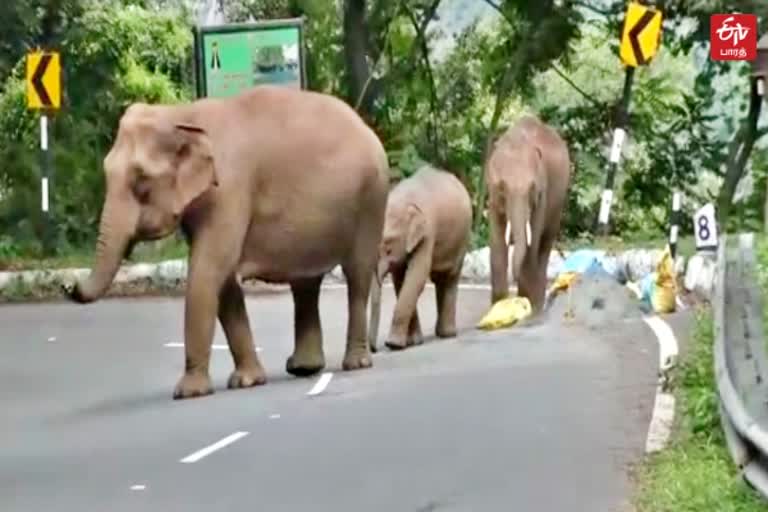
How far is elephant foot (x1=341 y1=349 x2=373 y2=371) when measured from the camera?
2042cm

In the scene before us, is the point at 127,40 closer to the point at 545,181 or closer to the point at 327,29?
the point at 327,29

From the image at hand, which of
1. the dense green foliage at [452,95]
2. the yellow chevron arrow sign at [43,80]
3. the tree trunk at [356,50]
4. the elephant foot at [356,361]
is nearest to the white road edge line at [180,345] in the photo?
the elephant foot at [356,361]

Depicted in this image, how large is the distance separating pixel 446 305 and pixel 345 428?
10035 mm

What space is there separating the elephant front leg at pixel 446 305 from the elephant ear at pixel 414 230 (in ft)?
2.95

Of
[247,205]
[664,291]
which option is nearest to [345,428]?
[247,205]

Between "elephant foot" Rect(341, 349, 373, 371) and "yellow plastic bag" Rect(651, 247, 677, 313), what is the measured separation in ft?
13.7

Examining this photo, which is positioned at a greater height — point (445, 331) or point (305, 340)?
point (305, 340)

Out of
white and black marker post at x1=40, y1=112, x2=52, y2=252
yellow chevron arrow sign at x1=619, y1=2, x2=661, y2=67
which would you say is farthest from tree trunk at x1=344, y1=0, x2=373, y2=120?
yellow chevron arrow sign at x1=619, y1=2, x2=661, y2=67

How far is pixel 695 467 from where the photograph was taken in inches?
481

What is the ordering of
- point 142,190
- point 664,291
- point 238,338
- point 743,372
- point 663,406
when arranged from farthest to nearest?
point 664,291 < point 238,338 < point 142,190 < point 663,406 < point 743,372

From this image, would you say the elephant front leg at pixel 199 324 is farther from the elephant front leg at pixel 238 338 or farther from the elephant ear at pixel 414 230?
the elephant ear at pixel 414 230

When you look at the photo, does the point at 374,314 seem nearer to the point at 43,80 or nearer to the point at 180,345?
the point at 180,345

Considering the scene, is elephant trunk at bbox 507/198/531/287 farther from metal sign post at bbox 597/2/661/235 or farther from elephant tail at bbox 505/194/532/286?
metal sign post at bbox 597/2/661/235

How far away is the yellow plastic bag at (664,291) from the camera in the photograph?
23.6 meters
